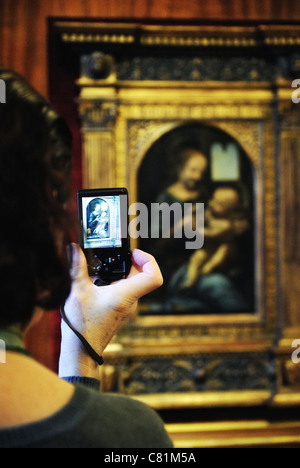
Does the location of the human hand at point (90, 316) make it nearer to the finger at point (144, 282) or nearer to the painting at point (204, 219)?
the finger at point (144, 282)

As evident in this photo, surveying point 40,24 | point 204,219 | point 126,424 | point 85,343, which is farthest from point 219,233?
point 126,424

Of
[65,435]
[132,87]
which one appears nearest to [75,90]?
[132,87]

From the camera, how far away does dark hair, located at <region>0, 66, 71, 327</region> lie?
58cm

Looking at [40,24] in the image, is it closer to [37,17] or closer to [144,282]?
[37,17]

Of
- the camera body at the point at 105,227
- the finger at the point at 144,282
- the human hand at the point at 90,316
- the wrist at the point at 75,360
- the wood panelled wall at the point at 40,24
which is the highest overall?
the wood panelled wall at the point at 40,24

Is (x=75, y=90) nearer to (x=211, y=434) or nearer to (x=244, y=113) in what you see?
(x=244, y=113)

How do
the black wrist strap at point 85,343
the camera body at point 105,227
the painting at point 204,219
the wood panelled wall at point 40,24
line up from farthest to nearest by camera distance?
the painting at point 204,219 < the wood panelled wall at point 40,24 < the camera body at point 105,227 < the black wrist strap at point 85,343

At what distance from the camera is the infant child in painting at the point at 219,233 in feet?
12.3

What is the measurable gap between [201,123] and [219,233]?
0.89m

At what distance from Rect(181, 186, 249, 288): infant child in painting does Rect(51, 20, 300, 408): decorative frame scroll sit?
0.59 feet

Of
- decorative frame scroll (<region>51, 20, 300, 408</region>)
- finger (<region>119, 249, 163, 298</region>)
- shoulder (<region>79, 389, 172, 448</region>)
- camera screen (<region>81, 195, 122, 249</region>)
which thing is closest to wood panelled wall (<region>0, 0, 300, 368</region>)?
decorative frame scroll (<region>51, 20, 300, 408</region>)

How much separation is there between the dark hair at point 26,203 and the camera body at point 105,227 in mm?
628

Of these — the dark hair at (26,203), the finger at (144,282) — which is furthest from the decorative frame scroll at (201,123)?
the dark hair at (26,203)

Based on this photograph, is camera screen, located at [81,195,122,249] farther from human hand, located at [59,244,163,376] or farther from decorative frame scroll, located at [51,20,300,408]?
decorative frame scroll, located at [51,20,300,408]
